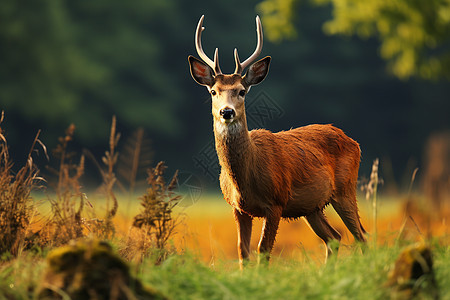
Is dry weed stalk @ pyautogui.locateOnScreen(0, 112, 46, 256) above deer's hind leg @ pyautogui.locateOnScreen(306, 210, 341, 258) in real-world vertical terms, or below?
above

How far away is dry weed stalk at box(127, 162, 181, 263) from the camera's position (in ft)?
15.9

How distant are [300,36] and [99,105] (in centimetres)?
1251

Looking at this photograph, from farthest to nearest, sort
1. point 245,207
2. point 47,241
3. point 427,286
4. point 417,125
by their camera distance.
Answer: point 417,125
point 245,207
point 47,241
point 427,286

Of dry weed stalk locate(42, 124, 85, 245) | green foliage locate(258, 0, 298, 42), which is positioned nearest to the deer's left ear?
dry weed stalk locate(42, 124, 85, 245)

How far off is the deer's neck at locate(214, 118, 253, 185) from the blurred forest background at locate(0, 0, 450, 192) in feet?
38.9

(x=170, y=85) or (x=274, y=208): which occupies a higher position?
(x=170, y=85)

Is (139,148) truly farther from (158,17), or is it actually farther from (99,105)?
(158,17)

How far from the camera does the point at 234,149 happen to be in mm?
5863

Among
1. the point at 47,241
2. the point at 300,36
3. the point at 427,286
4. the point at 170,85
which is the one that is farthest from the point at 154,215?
the point at 300,36

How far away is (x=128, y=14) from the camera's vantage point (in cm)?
3188

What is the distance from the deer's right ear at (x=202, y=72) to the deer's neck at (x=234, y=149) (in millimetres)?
710

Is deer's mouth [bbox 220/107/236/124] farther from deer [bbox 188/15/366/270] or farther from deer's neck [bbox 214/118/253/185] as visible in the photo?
deer's neck [bbox 214/118/253/185]

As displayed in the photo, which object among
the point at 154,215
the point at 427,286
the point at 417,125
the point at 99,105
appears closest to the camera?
the point at 427,286

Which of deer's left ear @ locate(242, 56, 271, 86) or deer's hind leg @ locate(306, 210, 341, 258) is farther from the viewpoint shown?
deer's hind leg @ locate(306, 210, 341, 258)
